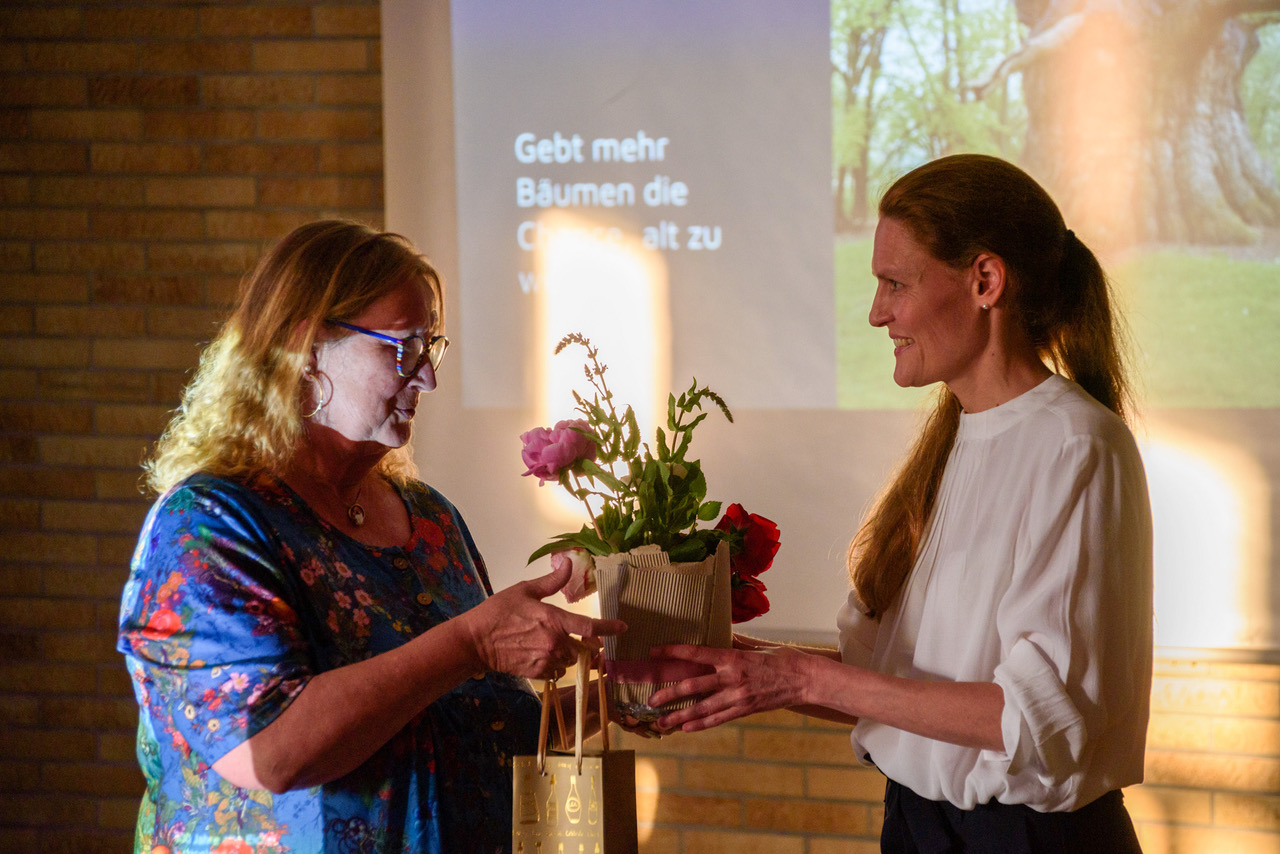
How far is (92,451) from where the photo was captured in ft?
10.7

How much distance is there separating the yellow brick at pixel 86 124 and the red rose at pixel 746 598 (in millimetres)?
2552

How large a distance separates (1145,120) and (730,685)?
198cm

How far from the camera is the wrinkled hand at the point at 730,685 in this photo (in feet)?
4.78

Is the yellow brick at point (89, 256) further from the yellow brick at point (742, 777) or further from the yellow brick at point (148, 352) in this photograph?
the yellow brick at point (742, 777)

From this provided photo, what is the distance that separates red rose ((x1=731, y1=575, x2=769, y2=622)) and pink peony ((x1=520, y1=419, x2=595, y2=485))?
0.30m

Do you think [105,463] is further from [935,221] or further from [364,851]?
[935,221]

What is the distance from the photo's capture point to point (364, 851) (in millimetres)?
1423

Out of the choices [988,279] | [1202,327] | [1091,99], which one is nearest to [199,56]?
[1091,99]

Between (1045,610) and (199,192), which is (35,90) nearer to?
(199,192)

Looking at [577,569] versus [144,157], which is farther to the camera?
[144,157]

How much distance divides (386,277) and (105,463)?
6.89 feet

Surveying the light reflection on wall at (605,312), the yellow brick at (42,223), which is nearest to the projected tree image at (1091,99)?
the light reflection on wall at (605,312)

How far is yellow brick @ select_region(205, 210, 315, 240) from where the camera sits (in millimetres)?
3203

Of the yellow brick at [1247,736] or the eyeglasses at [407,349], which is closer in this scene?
the eyeglasses at [407,349]
